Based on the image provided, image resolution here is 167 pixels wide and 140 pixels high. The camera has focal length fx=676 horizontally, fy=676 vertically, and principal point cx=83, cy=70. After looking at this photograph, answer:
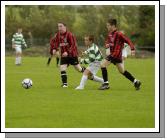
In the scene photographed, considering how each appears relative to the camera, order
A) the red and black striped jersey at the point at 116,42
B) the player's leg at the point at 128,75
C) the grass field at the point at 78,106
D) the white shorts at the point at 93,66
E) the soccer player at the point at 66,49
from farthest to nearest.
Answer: the soccer player at the point at 66,49
the white shorts at the point at 93,66
the player's leg at the point at 128,75
the red and black striped jersey at the point at 116,42
the grass field at the point at 78,106

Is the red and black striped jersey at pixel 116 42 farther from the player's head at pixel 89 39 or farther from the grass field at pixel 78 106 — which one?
the grass field at pixel 78 106

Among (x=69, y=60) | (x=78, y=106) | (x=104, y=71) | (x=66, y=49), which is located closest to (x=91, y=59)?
(x=104, y=71)

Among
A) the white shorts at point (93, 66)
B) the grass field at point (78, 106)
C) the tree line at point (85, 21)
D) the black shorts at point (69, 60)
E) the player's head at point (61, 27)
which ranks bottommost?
the tree line at point (85, 21)

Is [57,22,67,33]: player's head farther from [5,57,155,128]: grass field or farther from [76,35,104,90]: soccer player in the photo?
[5,57,155,128]: grass field

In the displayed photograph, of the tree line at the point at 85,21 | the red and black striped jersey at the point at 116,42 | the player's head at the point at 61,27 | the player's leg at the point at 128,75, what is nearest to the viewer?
the red and black striped jersey at the point at 116,42

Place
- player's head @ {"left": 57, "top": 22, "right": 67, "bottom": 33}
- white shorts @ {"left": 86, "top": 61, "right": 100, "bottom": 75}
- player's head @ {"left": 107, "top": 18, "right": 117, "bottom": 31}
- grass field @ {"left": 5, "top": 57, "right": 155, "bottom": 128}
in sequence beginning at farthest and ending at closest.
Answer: player's head @ {"left": 57, "top": 22, "right": 67, "bottom": 33}
white shorts @ {"left": 86, "top": 61, "right": 100, "bottom": 75}
player's head @ {"left": 107, "top": 18, "right": 117, "bottom": 31}
grass field @ {"left": 5, "top": 57, "right": 155, "bottom": 128}

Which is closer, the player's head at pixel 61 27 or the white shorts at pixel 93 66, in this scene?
the white shorts at pixel 93 66

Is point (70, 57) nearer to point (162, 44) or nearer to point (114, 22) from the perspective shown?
point (114, 22)

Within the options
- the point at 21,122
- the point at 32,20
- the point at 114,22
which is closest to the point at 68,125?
the point at 21,122

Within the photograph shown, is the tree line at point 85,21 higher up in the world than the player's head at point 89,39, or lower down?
lower down

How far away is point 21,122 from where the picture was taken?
13.1 metres

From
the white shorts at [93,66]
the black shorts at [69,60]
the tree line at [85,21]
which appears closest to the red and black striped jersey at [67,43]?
the black shorts at [69,60]

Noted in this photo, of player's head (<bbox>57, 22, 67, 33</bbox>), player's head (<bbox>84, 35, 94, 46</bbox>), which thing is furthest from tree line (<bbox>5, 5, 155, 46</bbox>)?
player's head (<bbox>84, 35, 94, 46</bbox>)

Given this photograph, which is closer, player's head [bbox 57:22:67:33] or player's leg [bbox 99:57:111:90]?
player's leg [bbox 99:57:111:90]
